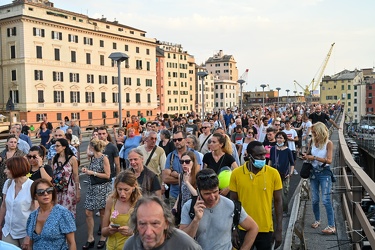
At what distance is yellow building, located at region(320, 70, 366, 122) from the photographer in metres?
127

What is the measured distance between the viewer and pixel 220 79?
144000 millimetres

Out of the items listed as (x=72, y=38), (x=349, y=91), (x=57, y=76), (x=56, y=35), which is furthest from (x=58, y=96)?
(x=349, y=91)

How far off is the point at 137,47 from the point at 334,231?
68.9 metres

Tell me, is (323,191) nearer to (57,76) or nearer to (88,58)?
(57,76)

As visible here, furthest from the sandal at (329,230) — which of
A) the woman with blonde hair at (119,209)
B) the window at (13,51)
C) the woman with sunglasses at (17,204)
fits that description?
the window at (13,51)

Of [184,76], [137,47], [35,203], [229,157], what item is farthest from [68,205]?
[184,76]

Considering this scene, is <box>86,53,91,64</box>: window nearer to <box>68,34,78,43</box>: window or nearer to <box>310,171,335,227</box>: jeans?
<box>68,34,78,43</box>: window

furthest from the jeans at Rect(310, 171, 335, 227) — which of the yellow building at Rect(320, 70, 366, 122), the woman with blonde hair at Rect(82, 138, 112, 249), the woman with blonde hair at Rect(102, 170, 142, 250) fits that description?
the yellow building at Rect(320, 70, 366, 122)

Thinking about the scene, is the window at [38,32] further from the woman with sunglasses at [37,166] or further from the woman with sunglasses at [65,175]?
the woman with sunglasses at [37,166]

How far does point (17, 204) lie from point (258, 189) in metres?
3.00

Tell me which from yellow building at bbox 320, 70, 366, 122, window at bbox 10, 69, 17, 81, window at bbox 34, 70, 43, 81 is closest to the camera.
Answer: window at bbox 10, 69, 17, 81

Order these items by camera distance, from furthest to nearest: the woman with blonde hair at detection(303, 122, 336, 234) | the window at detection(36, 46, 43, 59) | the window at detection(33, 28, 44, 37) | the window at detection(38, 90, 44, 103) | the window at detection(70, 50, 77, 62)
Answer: the window at detection(70, 50, 77, 62) → the window at detection(38, 90, 44, 103) → the window at detection(36, 46, 43, 59) → the window at detection(33, 28, 44, 37) → the woman with blonde hair at detection(303, 122, 336, 234)

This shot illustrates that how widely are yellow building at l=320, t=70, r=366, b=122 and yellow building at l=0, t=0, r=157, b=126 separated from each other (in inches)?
3213

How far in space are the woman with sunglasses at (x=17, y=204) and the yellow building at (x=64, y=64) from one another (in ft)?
142
